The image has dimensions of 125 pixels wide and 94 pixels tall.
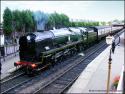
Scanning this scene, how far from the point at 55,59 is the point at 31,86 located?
5759mm

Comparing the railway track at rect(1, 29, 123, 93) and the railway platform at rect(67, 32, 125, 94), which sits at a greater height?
the railway platform at rect(67, 32, 125, 94)

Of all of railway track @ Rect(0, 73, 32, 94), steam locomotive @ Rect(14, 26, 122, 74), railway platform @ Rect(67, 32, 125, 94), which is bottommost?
railway track @ Rect(0, 73, 32, 94)

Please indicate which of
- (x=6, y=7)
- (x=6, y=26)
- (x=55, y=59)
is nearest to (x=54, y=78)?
(x=55, y=59)

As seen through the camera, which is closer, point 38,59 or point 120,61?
point 38,59

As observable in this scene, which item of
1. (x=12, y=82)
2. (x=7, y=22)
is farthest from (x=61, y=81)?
(x=7, y=22)

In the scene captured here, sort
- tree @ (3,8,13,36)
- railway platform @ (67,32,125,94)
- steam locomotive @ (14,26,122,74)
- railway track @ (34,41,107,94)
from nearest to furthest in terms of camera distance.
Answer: railway platform @ (67,32,125,94) < railway track @ (34,41,107,94) < steam locomotive @ (14,26,122,74) < tree @ (3,8,13,36)

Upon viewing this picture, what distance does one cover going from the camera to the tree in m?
46.3

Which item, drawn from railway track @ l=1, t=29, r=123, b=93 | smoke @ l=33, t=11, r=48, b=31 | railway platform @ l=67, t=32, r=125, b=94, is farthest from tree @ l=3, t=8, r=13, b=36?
railway platform @ l=67, t=32, r=125, b=94

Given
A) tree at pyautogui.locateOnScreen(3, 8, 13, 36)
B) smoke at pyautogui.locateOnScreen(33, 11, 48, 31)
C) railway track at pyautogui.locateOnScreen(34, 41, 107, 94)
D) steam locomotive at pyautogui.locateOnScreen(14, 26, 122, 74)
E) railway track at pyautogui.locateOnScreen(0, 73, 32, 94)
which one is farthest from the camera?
smoke at pyautogui.locateOnScreen(33, 11, 48, 31)

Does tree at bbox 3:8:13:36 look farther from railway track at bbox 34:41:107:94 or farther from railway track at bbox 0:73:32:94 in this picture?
railway track at bbox 0:73:32:94

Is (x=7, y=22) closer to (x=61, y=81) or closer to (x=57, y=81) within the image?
(x=57, y=81)

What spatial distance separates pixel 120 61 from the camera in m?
19.7

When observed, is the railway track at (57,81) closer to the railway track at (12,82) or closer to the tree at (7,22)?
the railway track at (12,82)

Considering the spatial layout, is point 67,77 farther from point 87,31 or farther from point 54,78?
point 87,31
